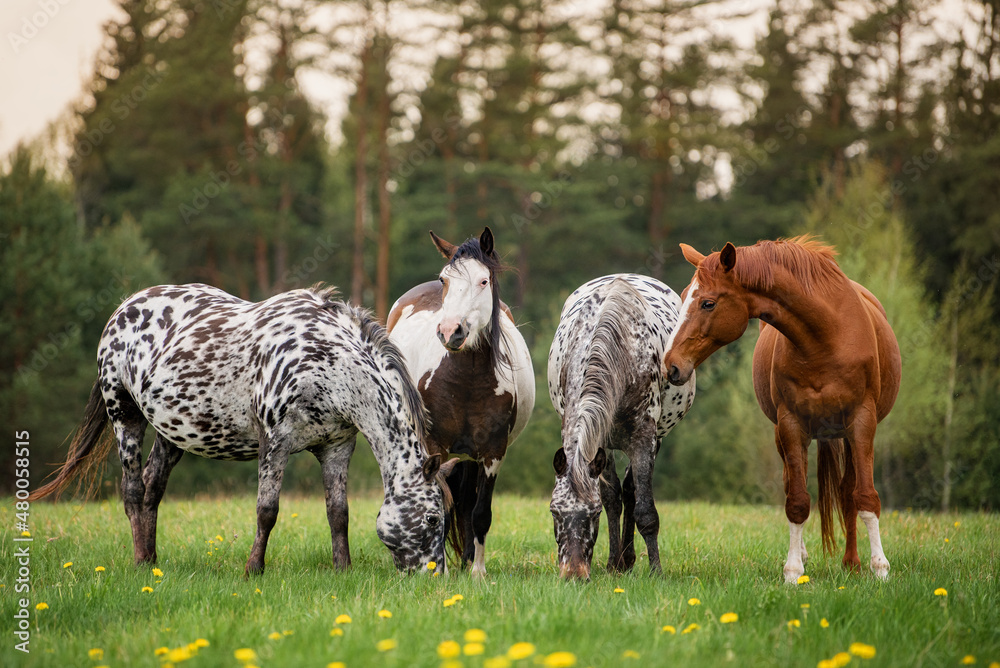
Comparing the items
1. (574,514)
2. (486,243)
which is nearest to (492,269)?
(486,243)

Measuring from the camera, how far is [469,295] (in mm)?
5309

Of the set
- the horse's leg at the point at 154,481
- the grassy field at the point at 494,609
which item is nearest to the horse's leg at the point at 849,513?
the grassy field at the point at 494,609

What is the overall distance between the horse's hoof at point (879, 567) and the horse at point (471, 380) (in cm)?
256

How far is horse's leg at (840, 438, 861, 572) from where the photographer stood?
5.44m

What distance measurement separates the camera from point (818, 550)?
247 inches

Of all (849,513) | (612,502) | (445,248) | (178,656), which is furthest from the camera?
(612,502)

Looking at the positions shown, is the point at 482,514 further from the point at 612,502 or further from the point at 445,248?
the point at 445,248

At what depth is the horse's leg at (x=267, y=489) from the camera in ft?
16.7

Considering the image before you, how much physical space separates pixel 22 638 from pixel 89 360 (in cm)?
2006

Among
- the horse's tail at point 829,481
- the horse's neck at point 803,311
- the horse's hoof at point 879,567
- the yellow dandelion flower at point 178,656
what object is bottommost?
the horse's hoof at point 879,567

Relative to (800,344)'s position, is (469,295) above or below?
above

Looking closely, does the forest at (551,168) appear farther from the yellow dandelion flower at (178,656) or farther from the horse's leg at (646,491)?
the yellow dandelion flower at (178,656)

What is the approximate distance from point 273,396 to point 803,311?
3534 mm

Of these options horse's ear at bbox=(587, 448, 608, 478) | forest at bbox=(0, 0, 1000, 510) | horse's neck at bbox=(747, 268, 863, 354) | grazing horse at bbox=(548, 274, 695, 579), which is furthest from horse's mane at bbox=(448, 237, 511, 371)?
forest at bbox=(0, 0, 1000, 510)
